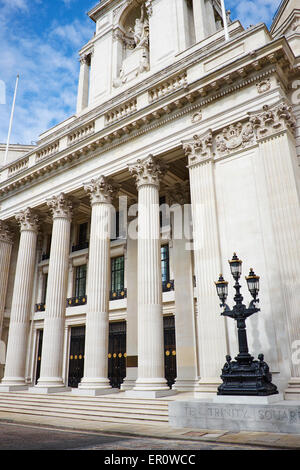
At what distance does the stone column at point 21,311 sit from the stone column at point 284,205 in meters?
14.6

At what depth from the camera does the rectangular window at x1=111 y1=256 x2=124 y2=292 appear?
22.2 m

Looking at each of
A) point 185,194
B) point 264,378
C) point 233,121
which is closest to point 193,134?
point 233,121

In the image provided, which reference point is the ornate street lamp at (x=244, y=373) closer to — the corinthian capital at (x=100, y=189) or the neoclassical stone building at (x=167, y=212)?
the neoclassical stone building at (x=167, y=212)

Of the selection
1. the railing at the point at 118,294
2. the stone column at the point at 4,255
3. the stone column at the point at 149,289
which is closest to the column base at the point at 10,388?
the stone column at the point at 4,255

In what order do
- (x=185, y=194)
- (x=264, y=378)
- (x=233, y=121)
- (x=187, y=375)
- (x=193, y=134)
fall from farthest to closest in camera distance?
(x=185, y=194) < (x=187, y=375) < (x=193, y=134) < (x=233, y=121) < (x=264, y=378)

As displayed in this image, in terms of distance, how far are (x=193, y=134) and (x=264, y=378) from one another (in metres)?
10.3

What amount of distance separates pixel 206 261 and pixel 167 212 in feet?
24.3

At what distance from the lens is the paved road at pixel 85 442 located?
7.43m

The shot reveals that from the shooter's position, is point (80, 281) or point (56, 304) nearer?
point (56, 304)

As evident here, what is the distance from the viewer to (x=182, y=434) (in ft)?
28.6

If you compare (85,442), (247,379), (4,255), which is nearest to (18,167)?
(4,255)

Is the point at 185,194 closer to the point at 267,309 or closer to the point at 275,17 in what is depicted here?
the point at 267,309

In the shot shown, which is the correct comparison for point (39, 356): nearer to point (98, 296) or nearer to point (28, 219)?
point (28, 219)
